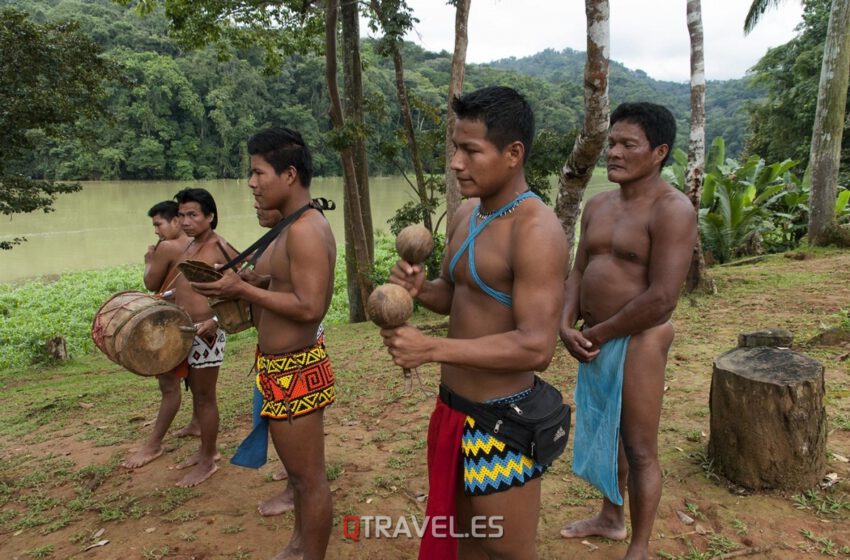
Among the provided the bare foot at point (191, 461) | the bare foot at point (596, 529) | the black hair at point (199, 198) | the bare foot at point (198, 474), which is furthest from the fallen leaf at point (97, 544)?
the bare foot at point (596, 529)

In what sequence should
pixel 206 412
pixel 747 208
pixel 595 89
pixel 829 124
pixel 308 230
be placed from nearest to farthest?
pixel 308 230 < pixel 206 412 < pixel 595 89 < pixel 829 124 < pixel 747 208

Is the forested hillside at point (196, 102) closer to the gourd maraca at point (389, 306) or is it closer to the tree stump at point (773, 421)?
the tree stump at point (773, 421)

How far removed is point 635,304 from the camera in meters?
2.37

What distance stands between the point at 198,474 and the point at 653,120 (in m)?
3.24

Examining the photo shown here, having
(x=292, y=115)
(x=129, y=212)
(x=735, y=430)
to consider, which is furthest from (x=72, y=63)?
(x=292, y=115)

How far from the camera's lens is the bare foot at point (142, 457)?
3.88 meters

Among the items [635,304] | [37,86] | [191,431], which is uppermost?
[37,86]

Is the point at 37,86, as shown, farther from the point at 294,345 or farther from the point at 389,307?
the point at 389,307

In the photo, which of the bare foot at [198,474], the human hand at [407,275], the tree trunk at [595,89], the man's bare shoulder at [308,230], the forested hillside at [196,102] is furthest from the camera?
the forested hillside at [196,102]

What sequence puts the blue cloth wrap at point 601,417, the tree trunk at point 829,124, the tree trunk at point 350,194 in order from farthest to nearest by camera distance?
the tree trunk at point 829,124, the tree trunk at point 350,194, the blue cloth wrap at point 601,417

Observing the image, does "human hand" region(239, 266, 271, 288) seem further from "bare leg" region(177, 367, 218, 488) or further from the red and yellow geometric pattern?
"bare leg" region(177, 367, 218, 488)

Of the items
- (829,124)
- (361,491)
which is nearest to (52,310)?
(361,491)

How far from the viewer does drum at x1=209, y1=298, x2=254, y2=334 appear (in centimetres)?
269

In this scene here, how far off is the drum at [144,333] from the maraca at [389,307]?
2.00 meters
